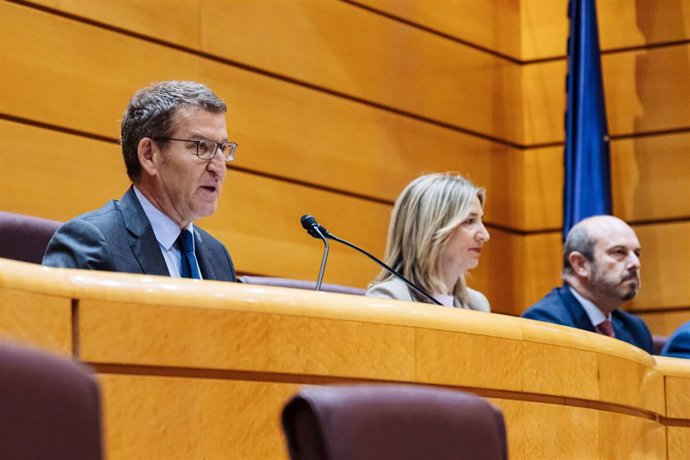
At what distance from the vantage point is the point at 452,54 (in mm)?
5293

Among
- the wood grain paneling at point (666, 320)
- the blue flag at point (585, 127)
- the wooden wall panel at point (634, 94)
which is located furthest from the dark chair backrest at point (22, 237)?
the wooden wall panel at point (634, 94)

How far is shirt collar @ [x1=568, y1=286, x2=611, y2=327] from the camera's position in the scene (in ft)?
13.3

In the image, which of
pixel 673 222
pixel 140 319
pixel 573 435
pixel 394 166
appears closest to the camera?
pixel 140 319

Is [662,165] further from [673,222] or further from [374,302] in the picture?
[374,302]

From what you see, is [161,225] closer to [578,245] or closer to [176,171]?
[176,171]

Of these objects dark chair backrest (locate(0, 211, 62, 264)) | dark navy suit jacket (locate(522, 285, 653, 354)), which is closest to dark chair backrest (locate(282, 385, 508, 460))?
dark chair backrest (locate(0, 211, 62, 264))

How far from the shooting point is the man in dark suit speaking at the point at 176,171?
2595mm

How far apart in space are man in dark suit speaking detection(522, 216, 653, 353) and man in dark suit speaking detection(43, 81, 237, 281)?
152cm

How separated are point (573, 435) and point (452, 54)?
10.9ft

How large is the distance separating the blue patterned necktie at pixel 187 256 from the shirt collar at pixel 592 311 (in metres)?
1.82

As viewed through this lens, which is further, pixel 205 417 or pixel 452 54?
pixel 452 54

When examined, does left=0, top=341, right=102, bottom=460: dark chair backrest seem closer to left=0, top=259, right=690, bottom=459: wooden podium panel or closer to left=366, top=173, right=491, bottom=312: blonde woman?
left=0, top=259, right=690, bottom=459: wooden podium panel

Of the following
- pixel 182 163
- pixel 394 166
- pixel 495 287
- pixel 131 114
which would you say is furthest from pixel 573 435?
pixel 495 287

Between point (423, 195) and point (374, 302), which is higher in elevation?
point (423, 195)
